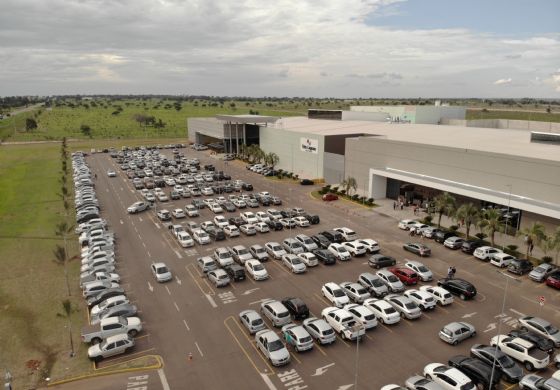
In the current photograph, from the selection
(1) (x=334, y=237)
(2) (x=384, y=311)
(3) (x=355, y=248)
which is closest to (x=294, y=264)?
(3) (x=355, y=248)

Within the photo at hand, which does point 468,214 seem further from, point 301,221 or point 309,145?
point 309,145

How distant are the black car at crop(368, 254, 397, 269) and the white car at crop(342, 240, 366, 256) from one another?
2320 millimetres

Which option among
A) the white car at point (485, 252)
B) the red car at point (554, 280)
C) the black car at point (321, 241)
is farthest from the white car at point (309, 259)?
the red car at point (554, 280)

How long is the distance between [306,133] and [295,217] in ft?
111

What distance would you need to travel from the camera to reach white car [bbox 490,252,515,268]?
130 ft

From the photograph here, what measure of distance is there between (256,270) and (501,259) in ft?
77.4

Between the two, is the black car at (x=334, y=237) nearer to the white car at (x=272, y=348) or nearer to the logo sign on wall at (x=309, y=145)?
the white car at (x=272, y=348)

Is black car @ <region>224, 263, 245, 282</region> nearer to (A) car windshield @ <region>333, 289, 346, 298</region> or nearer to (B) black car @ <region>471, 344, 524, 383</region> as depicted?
(A) car windshield @ <region>333, 289, 346, 298</region>

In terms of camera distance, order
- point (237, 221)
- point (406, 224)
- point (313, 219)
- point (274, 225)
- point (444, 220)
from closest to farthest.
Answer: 1. point (406, 224)
2. point (274, 225)
3. point (237, 221)
4. point (313, 219)
5. point (444, 220)

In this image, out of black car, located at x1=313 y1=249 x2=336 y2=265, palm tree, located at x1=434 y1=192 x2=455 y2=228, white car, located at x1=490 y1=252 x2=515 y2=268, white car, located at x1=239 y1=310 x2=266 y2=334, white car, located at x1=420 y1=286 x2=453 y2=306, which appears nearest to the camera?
white car, located at x1=239 y1=310 x2=266 y2=334

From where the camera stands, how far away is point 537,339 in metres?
25.9

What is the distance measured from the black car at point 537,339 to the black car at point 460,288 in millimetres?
6105

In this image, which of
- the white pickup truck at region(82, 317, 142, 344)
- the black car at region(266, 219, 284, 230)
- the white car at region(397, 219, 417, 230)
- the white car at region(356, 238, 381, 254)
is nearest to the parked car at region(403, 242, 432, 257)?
the white car at region(356, 238, 381, 254)

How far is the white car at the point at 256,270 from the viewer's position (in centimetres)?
3694
